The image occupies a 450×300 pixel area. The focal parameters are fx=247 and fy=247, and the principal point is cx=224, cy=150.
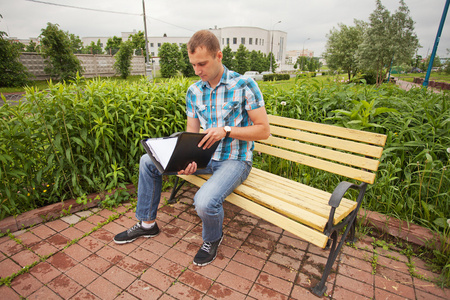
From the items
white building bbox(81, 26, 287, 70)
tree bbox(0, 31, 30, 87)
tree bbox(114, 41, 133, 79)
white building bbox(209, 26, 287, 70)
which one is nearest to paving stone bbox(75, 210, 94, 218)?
tree bbox(0, 31, 30, 87)

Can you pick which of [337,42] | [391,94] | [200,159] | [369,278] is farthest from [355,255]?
[337,42]

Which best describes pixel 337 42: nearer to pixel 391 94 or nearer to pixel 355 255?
pixel 391 94

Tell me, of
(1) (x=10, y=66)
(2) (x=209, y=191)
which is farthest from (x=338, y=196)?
(1) (x=10, y=66)

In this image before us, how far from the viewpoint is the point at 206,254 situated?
82.1 inches

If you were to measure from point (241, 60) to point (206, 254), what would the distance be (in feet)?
144

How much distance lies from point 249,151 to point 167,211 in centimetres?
121

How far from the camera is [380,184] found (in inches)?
99.9

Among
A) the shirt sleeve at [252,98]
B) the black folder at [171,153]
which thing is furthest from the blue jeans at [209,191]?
the shirt sleeve at [252,98]

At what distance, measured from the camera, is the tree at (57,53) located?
17.4 metres

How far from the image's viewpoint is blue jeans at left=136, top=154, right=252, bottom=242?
1.95 m

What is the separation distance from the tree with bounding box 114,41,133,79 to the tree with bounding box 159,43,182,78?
8016 millimetres

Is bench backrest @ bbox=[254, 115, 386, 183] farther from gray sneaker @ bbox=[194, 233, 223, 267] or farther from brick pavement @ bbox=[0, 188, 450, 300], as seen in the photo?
gray sneaker @ bbox=[194, 233, 223, 267]

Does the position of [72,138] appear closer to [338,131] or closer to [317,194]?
[317,194]

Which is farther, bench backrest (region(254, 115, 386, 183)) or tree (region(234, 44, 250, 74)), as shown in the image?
tree (region(234, 44, 250, 74))
